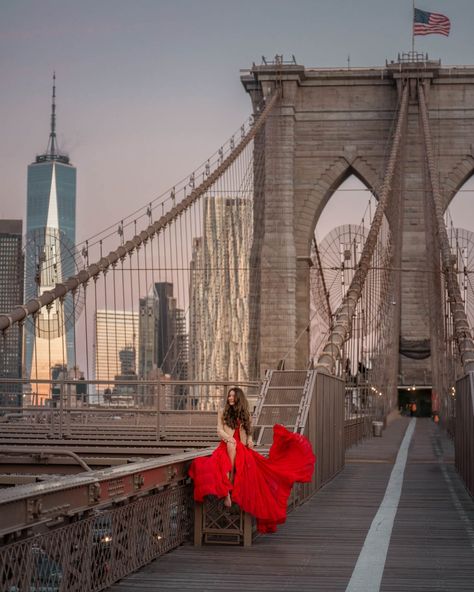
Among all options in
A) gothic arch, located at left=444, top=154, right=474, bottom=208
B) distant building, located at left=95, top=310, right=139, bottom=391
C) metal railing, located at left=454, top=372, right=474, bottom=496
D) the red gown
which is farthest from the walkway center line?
gothic arch, located at left=444, top=154, right=474, bottom=208

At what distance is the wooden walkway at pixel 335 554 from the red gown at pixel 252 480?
0.27 meters

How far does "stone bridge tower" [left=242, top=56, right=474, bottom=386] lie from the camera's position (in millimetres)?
53344

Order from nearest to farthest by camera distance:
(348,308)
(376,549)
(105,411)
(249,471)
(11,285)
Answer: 1. (376,549)
2. (249,471)
3. (105,411)
4. (348,308)
5. (11,285)

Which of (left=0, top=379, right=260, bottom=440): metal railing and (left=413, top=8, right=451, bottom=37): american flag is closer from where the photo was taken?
(left=0, top=379, right=260, bottom=440): metal railing

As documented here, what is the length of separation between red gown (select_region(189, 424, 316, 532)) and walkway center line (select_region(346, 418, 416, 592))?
0.72m

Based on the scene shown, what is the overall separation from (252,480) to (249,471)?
0.07 meters

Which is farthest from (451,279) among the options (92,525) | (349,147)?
(92,525)

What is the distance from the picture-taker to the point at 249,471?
9633mm

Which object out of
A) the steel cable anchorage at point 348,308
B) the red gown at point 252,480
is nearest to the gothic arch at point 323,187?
the steel cable anchorage at point 348,308

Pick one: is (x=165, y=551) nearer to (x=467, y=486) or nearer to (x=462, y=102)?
(x=467, y=486)

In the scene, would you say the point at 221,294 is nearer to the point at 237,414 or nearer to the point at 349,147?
the point at 349,147

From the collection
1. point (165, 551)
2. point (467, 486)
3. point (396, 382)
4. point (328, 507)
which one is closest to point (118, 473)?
point (165, 551)

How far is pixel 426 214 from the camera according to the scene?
174 ft

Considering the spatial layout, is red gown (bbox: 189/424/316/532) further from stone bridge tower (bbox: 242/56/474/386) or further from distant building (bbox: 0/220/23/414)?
stone bridge tower (bbox: 242/56/474/386)
